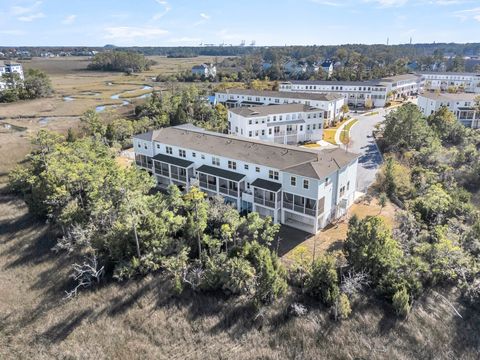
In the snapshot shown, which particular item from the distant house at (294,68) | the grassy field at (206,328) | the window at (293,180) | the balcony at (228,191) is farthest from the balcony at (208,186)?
the distant house at (294,68)

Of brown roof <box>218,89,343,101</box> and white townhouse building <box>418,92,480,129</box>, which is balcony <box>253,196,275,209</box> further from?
white townhouse building <box>418,92,480,129</box>

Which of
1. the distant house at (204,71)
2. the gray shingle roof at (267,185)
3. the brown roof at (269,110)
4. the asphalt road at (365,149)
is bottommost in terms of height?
the asphalt road at (365,149)

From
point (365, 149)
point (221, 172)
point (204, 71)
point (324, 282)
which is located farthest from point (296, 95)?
point (204, 71)

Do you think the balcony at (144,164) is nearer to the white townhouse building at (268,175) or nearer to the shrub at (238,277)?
the white townhouse building at (268,175)

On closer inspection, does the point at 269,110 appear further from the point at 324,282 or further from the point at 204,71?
the point at 204,71

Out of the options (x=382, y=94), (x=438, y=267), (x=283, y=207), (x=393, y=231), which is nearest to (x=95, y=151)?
(x=283, y=207)

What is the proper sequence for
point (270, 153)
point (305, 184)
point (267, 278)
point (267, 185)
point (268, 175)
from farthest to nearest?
point (270, 153) < point (268, 175) < point (267, 185) < point (305, 184) < point (267, 278)

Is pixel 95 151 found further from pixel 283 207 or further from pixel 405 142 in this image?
pixel 405 142
